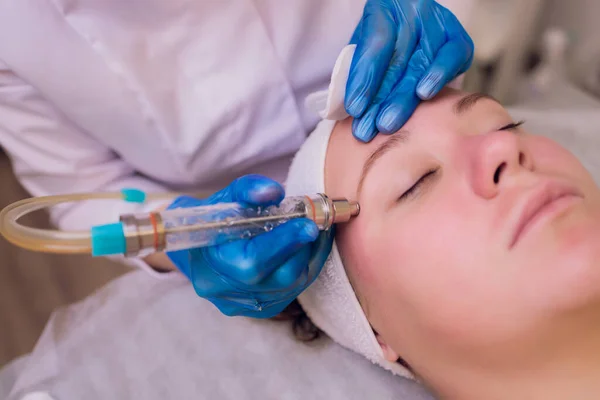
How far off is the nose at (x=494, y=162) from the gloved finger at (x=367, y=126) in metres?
0.16

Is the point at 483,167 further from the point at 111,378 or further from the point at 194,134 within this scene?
the point at 111,378

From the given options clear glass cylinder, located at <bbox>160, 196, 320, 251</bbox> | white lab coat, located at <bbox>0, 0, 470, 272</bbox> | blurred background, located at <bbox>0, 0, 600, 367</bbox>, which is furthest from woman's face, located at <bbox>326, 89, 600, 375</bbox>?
blurred background, located at <bbox>0, 0, 600, 367</bbox>

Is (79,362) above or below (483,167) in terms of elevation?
below

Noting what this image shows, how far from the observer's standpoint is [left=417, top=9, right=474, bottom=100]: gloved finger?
34.4 inches

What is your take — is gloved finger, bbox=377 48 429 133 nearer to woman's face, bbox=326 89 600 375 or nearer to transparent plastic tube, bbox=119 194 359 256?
woman's face, bbox=326 89 600 375

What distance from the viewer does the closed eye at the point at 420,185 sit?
79 centimetres

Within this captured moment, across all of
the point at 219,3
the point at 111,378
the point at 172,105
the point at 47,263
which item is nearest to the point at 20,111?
the point at 172,105

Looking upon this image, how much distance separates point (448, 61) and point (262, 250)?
48 cm

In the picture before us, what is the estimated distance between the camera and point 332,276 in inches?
35.2

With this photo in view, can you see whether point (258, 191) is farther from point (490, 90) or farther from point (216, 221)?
point (490, 90)

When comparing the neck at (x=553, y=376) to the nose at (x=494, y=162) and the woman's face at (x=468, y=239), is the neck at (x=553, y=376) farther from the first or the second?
the nose at (x=494, y=162)

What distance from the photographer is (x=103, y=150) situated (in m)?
1.11

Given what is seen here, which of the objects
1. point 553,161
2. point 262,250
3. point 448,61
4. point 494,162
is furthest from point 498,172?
point 262,250

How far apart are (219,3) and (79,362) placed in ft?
2.40
